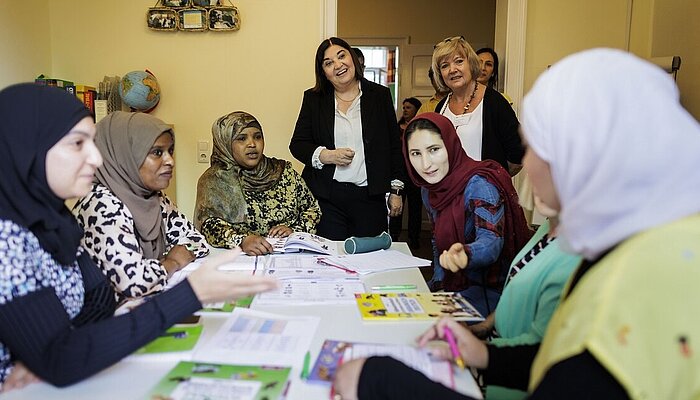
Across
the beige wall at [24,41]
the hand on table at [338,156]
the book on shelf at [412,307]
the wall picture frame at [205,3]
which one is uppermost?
the wall picture frame at [205,3]

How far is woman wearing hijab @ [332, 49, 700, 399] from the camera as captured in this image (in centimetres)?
66

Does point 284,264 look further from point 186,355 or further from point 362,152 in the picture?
point 362,152

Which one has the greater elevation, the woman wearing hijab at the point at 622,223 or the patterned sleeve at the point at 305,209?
the woman wearing hijab at the point at 622,223

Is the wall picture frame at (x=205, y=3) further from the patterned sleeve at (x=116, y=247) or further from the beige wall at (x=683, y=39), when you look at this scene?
the beige wall at (x=683, y=39)

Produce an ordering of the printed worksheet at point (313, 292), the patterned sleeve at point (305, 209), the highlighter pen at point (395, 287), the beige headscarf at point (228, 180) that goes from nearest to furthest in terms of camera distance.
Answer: the printed worksheet at point (313, 292)
the highlighter pen at point (395, 287)
the beige headscarf at point (228, 180)
the patterned sleeve at point (305, 209)

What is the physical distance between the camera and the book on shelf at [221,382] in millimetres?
897

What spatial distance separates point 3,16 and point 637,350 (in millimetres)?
3758

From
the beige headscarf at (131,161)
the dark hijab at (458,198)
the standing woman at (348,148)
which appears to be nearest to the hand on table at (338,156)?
the standing woman at (348,148)

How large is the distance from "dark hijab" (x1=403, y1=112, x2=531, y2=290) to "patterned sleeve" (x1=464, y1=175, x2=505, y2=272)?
0.12 ft

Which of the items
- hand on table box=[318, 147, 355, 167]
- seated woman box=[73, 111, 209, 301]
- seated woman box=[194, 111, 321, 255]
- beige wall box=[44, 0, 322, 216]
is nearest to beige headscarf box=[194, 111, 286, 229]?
seated woman box=[194, 111, 321, 255]

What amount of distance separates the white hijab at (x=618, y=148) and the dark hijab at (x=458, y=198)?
1113 millimetres

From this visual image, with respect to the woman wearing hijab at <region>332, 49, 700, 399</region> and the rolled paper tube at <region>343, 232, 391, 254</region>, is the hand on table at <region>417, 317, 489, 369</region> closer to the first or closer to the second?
the woman wearing hijab at <region>332, 49, 700, 399</region>

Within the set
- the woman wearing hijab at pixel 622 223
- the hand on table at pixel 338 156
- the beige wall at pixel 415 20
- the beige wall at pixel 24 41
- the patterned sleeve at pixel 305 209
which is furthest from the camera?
the beige wall at pixel 415 20

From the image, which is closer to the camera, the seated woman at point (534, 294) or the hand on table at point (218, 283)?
the hand on table at point (218, 283)
